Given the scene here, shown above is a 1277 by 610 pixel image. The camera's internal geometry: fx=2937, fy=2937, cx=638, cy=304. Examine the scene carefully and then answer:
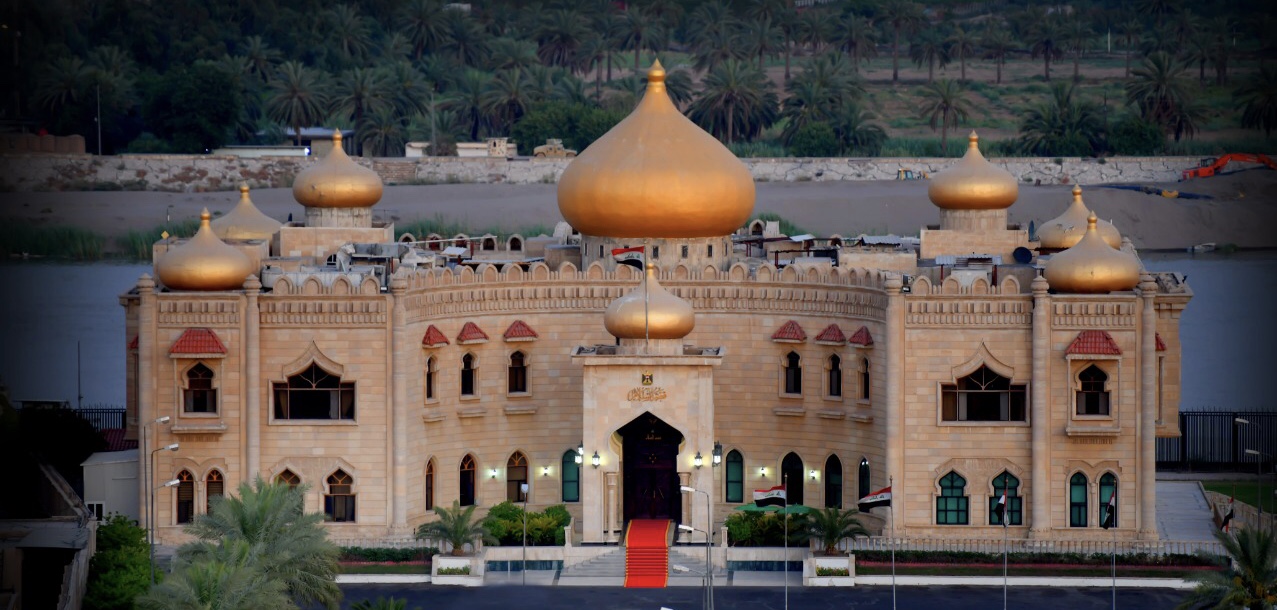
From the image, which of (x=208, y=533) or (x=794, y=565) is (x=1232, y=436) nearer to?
(x=794, y=565)

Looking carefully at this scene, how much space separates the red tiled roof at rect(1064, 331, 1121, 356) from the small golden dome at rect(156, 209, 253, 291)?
785 inches

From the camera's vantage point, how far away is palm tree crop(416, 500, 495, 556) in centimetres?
6831

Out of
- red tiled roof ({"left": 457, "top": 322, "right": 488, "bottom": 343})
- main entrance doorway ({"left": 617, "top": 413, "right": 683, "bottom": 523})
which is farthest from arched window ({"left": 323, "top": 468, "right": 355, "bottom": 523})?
main entrance doorway ({"left": 617, "top": 413, "right": 683, "bottom": 523})

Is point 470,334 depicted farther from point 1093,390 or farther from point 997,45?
point 997,45

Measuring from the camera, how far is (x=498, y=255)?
79125 millimetres

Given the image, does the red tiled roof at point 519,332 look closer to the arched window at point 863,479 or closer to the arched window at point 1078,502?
the arched window at point 863,479

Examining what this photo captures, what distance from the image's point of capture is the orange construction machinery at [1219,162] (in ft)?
494

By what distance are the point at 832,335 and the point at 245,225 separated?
56.6 feet

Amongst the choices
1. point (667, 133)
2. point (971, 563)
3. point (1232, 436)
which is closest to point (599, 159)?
point (667, 133)

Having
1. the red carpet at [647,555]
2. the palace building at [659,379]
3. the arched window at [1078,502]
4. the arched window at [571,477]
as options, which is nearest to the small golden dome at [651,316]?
the palace building at [659,379]

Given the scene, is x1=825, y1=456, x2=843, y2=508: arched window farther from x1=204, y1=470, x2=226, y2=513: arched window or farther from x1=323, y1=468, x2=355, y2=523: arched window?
x1=204, y1=470, x2=226, y2=513: arched window

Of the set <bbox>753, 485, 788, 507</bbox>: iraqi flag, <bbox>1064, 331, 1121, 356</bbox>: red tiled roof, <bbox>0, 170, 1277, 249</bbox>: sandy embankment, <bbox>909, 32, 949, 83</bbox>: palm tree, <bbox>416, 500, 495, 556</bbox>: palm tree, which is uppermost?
<bbox>909, 32, 949, 83</bbox>: palm tree

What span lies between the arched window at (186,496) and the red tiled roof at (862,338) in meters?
16.3

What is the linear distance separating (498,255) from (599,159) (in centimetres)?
538
